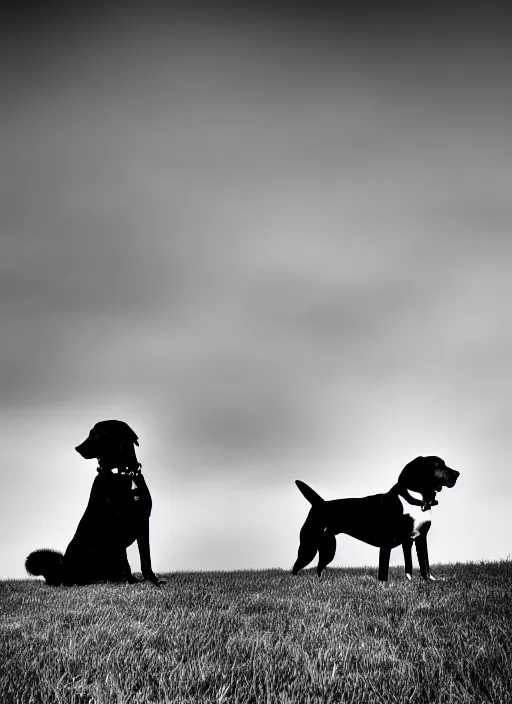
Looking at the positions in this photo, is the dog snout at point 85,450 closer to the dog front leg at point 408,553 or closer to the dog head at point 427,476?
the dog head at point 427,476

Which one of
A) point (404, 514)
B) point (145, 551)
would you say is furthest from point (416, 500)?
point (145, 551)

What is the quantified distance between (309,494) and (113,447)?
328 cm

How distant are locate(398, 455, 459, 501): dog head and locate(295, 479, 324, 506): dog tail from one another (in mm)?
1484

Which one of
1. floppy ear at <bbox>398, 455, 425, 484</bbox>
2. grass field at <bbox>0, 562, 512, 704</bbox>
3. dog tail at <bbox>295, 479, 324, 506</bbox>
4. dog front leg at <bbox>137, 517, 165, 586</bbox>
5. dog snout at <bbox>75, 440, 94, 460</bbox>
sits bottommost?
grass field at <bbox>0, 562, 512, 704</bbox>

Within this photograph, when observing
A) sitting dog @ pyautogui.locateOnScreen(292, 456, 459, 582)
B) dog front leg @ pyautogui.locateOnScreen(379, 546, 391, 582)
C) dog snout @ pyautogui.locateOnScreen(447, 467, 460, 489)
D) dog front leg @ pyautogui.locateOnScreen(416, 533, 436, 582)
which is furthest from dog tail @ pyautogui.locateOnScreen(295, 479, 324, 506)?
dog snout @ pyautogui.locateOnScreen(447, 467, 460, 489)

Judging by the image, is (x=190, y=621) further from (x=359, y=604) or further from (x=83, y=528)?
(x=83, y=528)

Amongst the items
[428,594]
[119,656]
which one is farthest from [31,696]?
[428,594]

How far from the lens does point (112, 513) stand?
894 cm

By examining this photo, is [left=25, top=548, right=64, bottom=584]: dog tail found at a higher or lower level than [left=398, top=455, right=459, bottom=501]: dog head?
lower

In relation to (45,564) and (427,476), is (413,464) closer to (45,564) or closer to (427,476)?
(427,476)

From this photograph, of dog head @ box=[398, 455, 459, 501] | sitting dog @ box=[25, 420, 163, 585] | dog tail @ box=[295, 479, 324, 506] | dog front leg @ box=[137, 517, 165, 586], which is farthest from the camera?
dog tail @ box=[295, 479, 324, 506]

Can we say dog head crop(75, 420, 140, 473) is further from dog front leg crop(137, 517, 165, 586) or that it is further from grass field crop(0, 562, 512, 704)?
grass field crop(0, 562, 512, 704)

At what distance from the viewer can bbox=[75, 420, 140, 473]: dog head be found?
8.95 m

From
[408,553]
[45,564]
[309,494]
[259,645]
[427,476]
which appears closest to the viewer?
[259,645]
